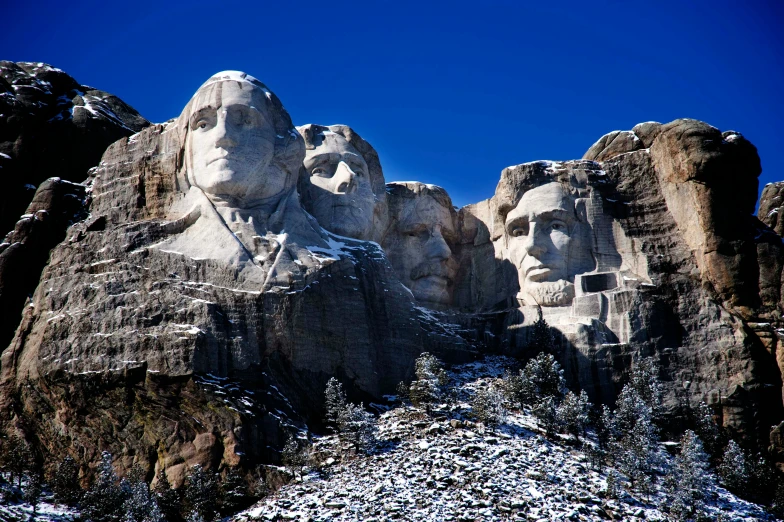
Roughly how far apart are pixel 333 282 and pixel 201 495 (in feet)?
35.7

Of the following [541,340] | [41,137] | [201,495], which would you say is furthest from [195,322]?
[41,137]

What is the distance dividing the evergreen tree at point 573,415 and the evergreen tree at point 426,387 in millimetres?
4373

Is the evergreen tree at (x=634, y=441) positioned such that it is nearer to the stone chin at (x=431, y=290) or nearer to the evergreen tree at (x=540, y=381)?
the evergreen tree at (x=540, y=381)

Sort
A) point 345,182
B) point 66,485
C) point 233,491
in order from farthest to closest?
point 345,182 < point 66,485 < point 233,491

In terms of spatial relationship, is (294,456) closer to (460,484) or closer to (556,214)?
(460,484)

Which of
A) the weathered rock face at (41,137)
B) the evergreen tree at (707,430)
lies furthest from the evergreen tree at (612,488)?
the weathered rock face at (41,137)

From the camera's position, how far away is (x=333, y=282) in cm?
4916

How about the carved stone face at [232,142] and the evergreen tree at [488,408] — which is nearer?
the evergreen tree at [488,408]

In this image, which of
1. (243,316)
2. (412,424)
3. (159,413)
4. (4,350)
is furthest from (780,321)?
(4,350)

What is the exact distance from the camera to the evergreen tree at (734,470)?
152 feet

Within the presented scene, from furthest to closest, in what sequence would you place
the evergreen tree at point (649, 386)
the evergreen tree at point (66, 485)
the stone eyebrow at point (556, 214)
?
the stone eyebrow at point (556, 214), the evergreen tree at point (649, 386), the evergreen tree at point (66, 485)

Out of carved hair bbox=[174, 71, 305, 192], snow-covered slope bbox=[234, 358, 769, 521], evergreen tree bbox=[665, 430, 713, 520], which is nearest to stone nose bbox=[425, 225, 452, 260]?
carved hair bbox=[174, 71, 305, 192]

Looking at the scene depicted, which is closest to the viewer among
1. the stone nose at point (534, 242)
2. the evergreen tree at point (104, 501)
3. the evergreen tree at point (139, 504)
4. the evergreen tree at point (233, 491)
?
the evergreen tree at point (139, 504)

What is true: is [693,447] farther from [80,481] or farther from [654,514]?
[80,481]
